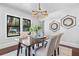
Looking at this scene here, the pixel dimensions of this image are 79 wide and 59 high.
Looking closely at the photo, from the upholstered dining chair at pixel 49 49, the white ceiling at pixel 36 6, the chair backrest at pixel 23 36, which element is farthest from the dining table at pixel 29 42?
the white ceiling at pixel 36 6

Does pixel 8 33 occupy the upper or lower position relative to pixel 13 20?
lower

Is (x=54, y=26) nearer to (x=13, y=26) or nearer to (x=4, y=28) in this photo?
(x=13, y=26)

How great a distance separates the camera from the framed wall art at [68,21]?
1547mm

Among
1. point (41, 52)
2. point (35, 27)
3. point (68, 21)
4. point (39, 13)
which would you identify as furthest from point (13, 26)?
point (68, 21)

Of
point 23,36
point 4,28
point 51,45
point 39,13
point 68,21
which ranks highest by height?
point 39,13

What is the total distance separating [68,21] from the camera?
1563 mm

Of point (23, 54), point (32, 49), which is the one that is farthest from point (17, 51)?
point (32, 49)

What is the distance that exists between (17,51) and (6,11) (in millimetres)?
646

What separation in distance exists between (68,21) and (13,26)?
88cm

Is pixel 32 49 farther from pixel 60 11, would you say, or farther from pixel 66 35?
pixel 60 11

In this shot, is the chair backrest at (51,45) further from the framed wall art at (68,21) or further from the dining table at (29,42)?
the framed wall art at (68,21)

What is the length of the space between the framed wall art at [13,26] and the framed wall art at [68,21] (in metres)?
0.72

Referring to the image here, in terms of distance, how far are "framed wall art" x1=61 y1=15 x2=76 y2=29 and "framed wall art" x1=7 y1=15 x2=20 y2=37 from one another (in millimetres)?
718

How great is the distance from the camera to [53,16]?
157 cm
